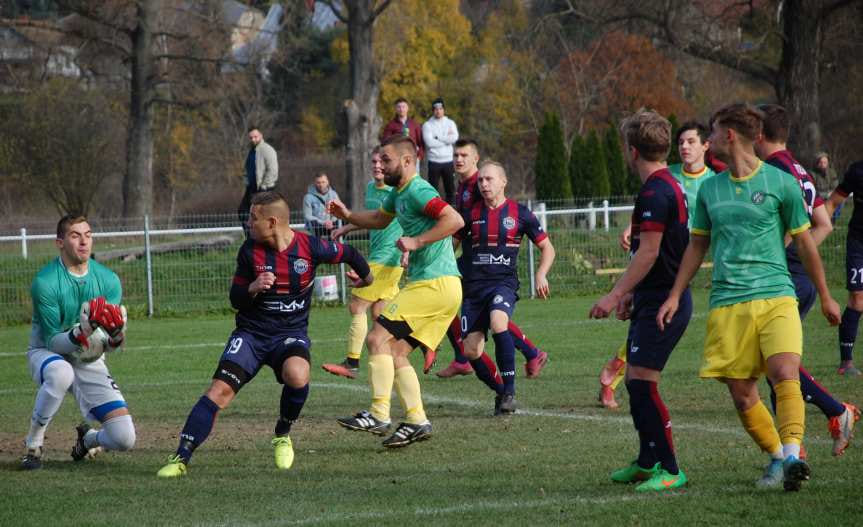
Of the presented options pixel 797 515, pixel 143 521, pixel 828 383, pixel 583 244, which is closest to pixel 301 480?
pixel 143 521

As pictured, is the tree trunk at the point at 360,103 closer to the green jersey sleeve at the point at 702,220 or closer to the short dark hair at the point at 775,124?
the short dark hair at the point at 775,124

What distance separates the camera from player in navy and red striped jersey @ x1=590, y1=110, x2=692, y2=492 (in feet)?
20.5

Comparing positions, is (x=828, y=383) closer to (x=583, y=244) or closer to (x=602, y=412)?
(x=602, y=412)

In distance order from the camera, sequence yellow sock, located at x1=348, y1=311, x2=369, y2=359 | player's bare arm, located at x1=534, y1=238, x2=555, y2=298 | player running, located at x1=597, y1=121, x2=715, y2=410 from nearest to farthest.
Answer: player running, located at x1=597, y1=121, x2=715, y2=410
player's bare arm, located at x1=534, y1=238, x2=555, y2=298
yellow sock, located at x1=348, y1=311, x2=369, y2=359

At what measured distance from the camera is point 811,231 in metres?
7.00

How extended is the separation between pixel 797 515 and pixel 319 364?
8163mm

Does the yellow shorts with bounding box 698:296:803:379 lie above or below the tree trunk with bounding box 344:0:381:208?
below

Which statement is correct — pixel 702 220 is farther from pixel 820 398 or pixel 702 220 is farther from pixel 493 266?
pixel 493 266

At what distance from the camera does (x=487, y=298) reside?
9.95 m

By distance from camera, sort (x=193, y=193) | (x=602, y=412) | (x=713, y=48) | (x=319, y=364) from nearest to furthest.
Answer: (x=602, y=412) → (x=319, y=364) → (x=713, y=48) → (x=193, y=193)

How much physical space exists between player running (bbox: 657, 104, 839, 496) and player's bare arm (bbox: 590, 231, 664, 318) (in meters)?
0.23

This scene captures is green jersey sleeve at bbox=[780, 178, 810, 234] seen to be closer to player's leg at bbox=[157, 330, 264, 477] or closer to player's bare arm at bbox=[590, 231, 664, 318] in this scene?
player's bare arm at bbox=[590, 231, 664, 318]

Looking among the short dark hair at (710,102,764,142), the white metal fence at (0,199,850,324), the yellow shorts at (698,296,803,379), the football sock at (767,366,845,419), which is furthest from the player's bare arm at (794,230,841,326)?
the white metal fence at (0,199,850,324)

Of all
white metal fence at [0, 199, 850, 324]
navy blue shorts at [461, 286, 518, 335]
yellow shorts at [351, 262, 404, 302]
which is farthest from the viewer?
white metal fence at [0, 199, 850, 324]
